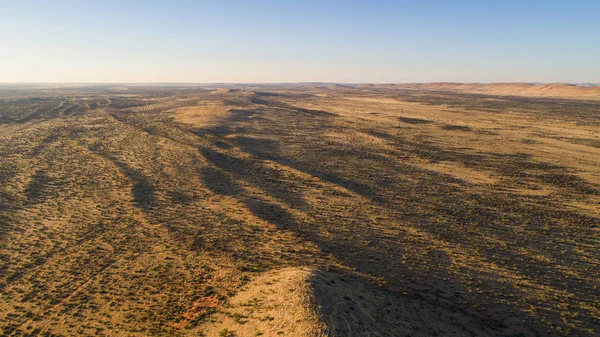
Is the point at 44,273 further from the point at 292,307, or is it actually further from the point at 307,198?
the point at 307,198

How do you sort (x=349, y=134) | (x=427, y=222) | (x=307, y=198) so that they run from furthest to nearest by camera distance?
(x=349, y=134) → (x=307, y=198) → (x=427, y=222)

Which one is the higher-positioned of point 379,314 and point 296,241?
point 296,241

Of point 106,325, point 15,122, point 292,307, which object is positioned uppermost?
point 15,122

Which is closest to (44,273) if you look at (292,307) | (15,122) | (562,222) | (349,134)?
(292,307)

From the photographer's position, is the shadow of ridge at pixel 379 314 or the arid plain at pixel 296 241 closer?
the shadow of ridge at pixel 379 314

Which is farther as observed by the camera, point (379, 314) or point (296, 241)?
point (296, 241)
